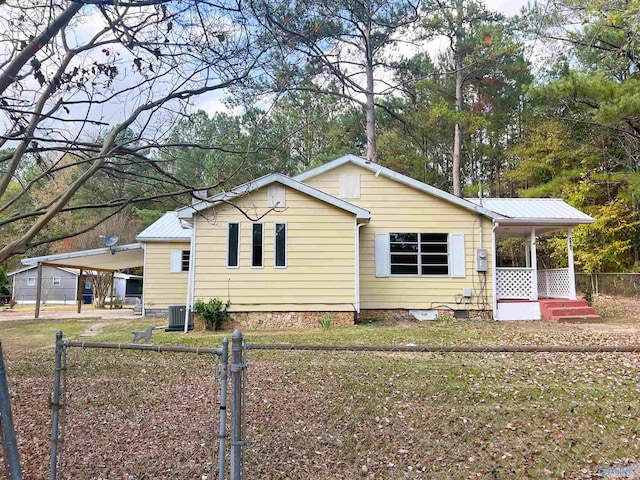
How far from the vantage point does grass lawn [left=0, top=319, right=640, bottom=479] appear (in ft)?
12.5

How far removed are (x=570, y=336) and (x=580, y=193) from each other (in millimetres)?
13353

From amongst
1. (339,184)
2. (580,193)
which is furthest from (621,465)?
(580,193)

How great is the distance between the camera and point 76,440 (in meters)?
4.32

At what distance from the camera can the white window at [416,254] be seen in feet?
43.8

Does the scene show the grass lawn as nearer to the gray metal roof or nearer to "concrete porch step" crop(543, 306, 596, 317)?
"concrete porch step" crop(543, 306, 596, 317)

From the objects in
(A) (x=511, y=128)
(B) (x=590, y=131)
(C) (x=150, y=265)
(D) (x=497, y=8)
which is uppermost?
(D) (x=497, y=8)

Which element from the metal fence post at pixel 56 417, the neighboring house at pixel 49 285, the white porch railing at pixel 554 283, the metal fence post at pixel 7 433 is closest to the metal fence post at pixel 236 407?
the metal fence post at pixel 7 433

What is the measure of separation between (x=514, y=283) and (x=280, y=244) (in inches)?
279

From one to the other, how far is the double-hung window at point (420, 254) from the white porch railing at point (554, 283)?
385 cm

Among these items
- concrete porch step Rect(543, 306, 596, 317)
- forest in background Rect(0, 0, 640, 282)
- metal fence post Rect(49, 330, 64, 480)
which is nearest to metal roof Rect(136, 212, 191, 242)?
forest in background Rect(0, 0, 640, 282)

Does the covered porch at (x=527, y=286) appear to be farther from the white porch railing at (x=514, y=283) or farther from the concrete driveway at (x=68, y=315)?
the concrete driveway at (x=68, y=315)

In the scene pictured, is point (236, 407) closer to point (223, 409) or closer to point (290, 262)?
point (223, 409)

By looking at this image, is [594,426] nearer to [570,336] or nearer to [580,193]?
[570,336]

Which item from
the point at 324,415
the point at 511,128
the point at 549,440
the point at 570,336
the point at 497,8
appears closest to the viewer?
the point at 549,440
